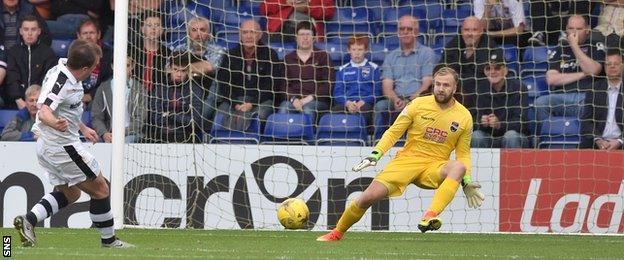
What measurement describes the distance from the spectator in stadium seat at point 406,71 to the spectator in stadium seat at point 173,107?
6.98 feet

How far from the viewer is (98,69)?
1531cm

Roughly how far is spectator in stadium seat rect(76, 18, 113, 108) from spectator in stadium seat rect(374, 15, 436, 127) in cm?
325

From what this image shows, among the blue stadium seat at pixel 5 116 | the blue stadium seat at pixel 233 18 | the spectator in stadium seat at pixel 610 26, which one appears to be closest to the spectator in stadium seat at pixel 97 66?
the blue stadium seat at pixel 5 116

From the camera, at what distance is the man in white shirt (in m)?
9.73

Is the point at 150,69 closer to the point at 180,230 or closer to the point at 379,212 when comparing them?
the point at 180,230

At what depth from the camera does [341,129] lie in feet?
47.7

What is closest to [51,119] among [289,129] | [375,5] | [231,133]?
[231,133]

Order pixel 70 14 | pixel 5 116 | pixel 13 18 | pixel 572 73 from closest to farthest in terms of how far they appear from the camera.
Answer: pixel 572 73
pixel 5 116
pixel 13 18
pixel 70 14

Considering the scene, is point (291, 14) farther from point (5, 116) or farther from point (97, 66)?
point (5, 116)

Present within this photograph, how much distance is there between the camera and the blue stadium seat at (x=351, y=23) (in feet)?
51.5

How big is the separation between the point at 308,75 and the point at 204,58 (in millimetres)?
1194

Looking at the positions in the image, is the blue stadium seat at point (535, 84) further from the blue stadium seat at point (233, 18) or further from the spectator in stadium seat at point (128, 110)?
the spectator in stadium seat at point (128, 110)

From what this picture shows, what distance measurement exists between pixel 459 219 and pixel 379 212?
2.85 ft

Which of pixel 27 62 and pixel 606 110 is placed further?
pixel 27 62
